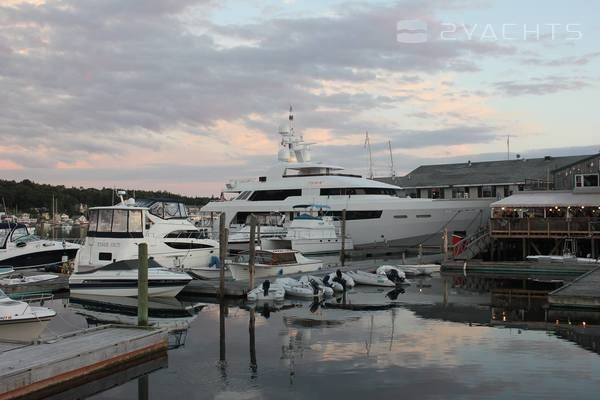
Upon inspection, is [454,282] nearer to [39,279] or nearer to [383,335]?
[383,335]

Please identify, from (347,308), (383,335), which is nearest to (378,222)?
(347,308)

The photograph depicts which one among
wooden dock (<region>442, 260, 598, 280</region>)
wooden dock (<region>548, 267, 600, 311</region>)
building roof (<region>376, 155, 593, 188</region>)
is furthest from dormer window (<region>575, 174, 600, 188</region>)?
wooden dock (<region>548, 267, 600, 311</region>)

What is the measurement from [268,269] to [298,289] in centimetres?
415

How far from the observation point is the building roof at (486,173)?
50.3 m

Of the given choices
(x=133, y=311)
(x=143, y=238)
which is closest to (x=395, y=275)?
(x=143, y=238)

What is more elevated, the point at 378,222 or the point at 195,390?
the point at 378,222

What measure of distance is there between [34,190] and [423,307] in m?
142

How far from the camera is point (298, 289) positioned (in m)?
22.7

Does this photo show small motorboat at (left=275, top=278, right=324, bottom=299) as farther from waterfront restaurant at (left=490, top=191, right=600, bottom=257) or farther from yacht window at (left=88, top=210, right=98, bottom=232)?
waterfront restaurant at (left=490, top=191, right=600, bottom=257)

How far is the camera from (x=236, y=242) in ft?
132

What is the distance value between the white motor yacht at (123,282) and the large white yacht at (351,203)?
21.9 m

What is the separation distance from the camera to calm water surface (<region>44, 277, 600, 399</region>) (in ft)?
36.6

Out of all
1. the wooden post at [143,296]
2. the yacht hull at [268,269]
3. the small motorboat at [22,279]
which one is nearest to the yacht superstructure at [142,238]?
the small motorboat at [22,279]

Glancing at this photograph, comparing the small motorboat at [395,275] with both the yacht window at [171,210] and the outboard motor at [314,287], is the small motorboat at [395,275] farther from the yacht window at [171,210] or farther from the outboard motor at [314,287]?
the yacht window at [171,210]
